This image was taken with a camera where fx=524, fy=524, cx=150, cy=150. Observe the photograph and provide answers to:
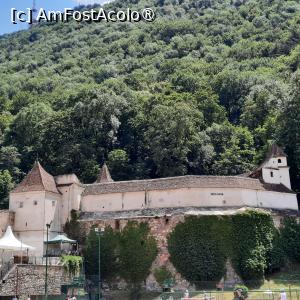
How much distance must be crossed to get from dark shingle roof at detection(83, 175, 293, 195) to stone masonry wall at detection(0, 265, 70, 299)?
11.5 meters

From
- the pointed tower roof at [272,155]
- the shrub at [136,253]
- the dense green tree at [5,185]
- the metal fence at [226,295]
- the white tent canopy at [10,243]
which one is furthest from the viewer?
the dense green tree at [5,185]

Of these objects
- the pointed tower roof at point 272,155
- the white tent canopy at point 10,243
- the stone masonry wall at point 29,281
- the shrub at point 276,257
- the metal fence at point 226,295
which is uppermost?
the pointed tower roof at point 272,155

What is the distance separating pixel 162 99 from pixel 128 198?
110ft

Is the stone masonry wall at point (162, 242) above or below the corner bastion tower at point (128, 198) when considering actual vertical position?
below

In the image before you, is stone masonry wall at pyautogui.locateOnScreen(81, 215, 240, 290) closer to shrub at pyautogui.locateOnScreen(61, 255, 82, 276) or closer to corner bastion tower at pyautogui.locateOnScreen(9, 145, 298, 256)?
corner bastion tower at pyautogui.locateOnScreen(9, 145, 298, 256)

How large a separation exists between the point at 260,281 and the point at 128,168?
3178 cm

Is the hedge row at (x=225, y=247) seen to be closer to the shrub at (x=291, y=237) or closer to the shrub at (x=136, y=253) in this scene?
the shrub at (x=291, y=237)

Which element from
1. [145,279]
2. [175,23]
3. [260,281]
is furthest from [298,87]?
[175,23]

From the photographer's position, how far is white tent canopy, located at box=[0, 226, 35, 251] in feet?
150

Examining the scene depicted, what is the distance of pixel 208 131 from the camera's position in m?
79.8

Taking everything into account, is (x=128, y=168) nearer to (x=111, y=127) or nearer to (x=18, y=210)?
(x=111, y=127)

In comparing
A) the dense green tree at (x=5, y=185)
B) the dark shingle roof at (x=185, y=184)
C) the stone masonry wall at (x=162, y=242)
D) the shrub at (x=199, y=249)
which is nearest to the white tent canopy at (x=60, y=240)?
the stone masonry wall at (x=162, y=242)

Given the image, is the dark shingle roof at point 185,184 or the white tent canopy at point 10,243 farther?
the dark shingle roof at point 185,184

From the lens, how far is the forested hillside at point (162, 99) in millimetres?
74062
